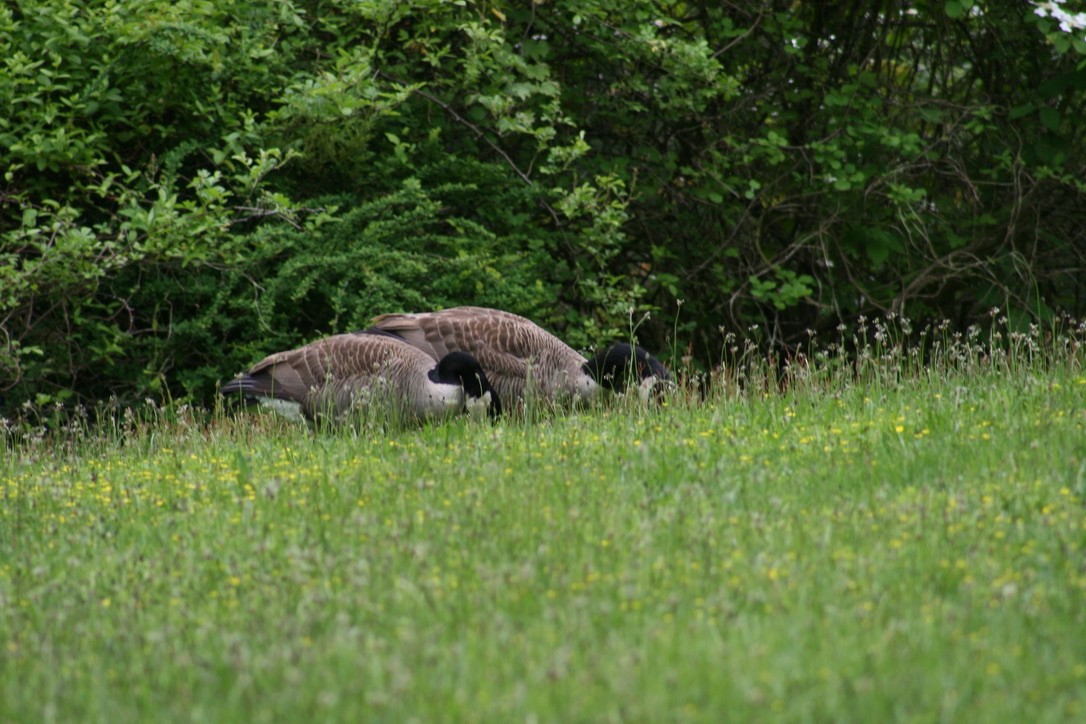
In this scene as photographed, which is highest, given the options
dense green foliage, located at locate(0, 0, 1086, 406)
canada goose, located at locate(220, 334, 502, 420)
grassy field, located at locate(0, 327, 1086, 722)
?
dense green foliage, located at locate(0, 0, 1086, 406)

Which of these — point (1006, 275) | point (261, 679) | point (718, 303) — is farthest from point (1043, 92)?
point (261, 679)

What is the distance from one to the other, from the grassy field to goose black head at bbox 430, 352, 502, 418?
1.91 meters

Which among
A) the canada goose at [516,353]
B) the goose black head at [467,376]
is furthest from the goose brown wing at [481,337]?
the goose black head at [467,376]

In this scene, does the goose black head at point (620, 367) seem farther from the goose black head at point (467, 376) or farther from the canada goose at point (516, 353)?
the goose black head at point (467, 376)

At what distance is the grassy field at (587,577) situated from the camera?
3.68 m

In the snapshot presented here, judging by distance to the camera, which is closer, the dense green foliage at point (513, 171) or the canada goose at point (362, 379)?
the canada goose at point (362, 379)

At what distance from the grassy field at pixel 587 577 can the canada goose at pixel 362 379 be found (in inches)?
73.4

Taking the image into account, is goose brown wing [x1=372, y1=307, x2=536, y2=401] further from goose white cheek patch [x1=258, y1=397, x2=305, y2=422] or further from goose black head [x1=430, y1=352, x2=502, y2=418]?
goose white cheek patch [x1=258, y1=397, x2=305, y2=422]

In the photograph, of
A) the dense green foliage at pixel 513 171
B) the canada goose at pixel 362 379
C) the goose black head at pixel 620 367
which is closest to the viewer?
the canada goose at pixel 362 379

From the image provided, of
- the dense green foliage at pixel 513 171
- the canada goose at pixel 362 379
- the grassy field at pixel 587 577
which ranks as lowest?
the grassy field at pixel 587 577

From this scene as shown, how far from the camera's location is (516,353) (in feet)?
32.6

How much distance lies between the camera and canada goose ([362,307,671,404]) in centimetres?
980

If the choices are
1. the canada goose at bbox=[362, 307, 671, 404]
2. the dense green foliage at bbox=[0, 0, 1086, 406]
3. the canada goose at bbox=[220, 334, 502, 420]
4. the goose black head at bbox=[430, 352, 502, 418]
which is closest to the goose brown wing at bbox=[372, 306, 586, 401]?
the canada goose at bbox=[362, 307, 671, 404]

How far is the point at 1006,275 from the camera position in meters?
13.1
